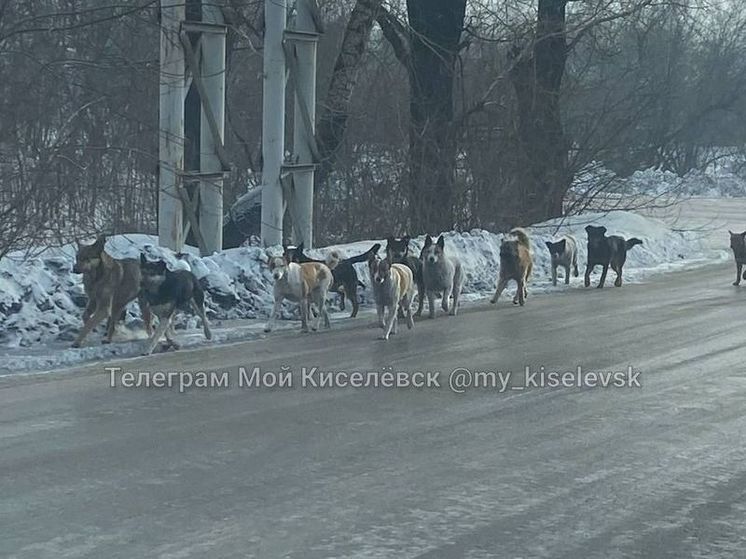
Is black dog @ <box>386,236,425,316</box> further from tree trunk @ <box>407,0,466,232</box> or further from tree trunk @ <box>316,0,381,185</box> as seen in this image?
tree trunk @ <box>407,0,466,232</box>

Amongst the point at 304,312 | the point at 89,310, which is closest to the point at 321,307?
the point at 304,312

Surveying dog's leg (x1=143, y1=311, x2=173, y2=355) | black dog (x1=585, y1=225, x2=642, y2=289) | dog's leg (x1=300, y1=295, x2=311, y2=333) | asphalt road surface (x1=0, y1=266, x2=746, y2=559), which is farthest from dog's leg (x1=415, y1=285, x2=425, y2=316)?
black dog (x1=585, y1=225, x2=642, y2=289)

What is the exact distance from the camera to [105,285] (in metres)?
13.6

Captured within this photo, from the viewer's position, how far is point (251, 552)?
629cm

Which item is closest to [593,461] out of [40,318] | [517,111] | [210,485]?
[210,485]

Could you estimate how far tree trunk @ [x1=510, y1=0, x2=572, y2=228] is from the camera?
2633cm

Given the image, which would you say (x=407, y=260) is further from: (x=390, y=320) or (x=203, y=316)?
(x=203, y=316)

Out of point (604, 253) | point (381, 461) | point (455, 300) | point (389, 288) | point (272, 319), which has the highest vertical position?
point (604, 253)

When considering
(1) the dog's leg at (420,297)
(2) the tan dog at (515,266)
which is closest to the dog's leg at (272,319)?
(1) the dog's leg at (420,297)

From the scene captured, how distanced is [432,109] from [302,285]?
34.3 feet

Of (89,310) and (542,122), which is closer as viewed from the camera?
(89,310)

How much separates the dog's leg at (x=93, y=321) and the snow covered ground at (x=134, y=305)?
0.42 ft

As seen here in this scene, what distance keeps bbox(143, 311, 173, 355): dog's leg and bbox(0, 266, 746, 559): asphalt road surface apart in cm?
19

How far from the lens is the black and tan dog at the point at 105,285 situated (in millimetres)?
13547
